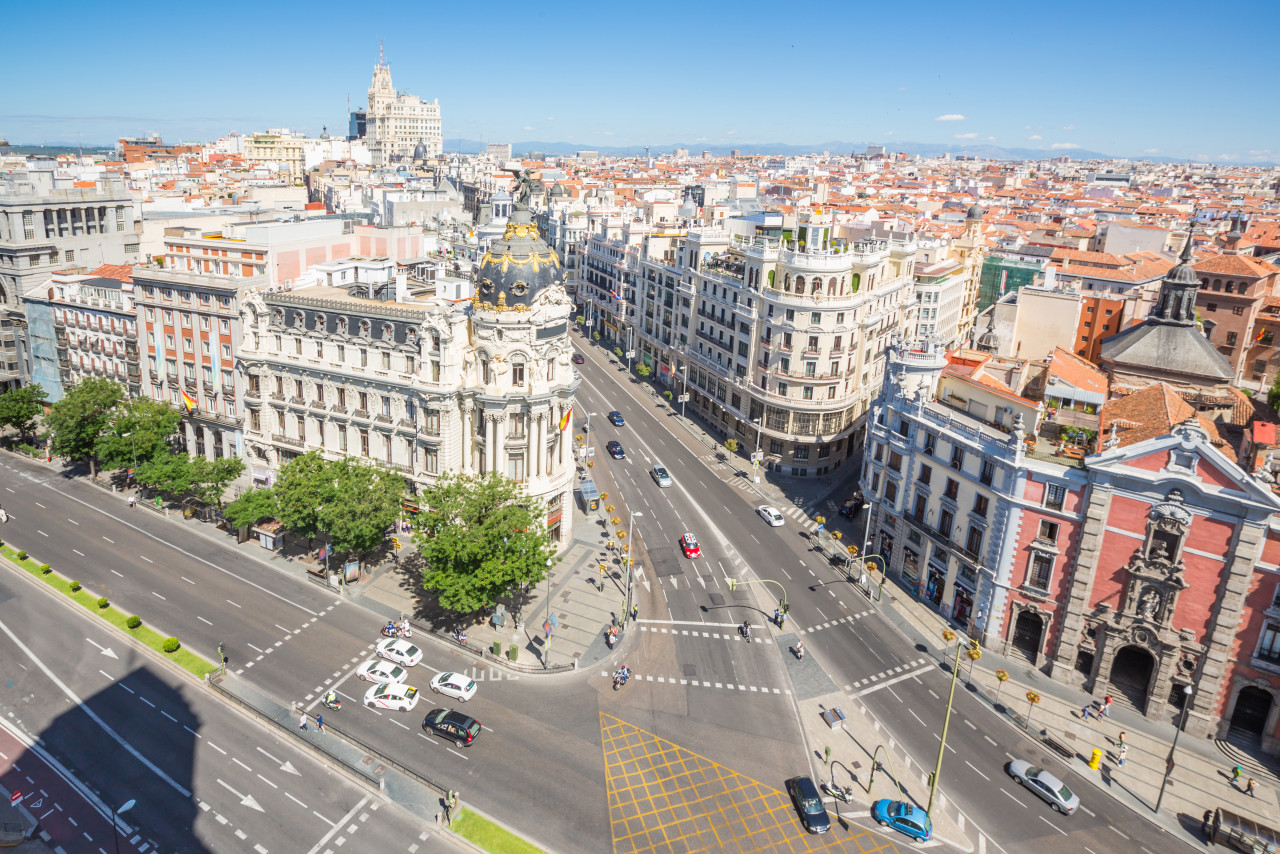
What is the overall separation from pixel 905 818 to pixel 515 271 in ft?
182

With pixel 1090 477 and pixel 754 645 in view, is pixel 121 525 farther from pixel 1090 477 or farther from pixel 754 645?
pixel 1090 477

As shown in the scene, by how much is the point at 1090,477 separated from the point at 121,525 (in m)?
93.8

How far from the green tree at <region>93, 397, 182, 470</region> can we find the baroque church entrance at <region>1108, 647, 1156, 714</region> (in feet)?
313

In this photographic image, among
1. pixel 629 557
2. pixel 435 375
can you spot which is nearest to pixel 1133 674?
pixel 629 557

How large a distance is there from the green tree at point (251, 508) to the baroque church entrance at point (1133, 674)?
76207mm

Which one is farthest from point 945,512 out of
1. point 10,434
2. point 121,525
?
point 10,434

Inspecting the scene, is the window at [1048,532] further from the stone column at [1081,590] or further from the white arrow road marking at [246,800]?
the white arrow road marking at [246,800]

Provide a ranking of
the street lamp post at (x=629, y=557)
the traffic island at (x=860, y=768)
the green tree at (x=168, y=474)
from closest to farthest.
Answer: the traffic island at (x=860, y=768) < the street lamp post at (x=629, y=557) < the green tree at (x=168, y=474)

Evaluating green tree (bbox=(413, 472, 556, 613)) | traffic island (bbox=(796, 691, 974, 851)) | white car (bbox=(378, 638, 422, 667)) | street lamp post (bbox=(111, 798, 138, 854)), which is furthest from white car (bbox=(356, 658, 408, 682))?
traffic island (bbox=(796, 691, 974, 851))

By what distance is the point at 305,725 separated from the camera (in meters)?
58.2

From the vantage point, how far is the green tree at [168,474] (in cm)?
8512

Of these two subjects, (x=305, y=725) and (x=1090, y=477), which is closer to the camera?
(x=305, y=725)

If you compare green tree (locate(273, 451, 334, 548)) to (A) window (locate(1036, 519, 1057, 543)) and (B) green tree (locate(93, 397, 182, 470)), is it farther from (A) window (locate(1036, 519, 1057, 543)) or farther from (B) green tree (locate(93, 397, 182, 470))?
(A) window (locate(1036, 519, 1057, 543))

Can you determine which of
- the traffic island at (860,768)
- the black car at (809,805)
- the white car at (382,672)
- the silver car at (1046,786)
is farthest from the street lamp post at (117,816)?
the silver car at (1046,786)
